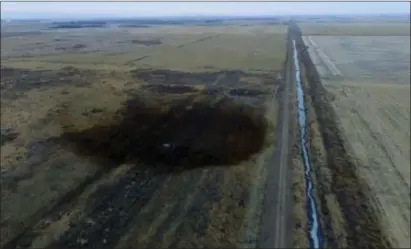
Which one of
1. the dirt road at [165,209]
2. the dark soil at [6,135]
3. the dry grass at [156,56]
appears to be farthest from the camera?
the dry grass at [156,56]

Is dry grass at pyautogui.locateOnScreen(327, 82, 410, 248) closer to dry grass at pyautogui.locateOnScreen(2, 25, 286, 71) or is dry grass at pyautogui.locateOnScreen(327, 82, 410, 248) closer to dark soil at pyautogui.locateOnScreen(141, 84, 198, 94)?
dark soil at pyautogui.locateOnScreen(141, 84, 198, 94)

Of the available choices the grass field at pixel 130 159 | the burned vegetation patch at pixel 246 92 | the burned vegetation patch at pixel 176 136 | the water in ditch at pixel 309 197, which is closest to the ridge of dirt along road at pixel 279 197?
the grass field at pixel 130 159

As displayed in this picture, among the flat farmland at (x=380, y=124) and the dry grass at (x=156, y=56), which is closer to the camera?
the flat farmland at (x=380, y=124)

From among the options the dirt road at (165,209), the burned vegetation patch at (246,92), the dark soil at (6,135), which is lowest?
the dirt road at (165,209)

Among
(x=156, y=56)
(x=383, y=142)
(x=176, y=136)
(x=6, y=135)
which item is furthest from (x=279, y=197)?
(x=156, y=56)

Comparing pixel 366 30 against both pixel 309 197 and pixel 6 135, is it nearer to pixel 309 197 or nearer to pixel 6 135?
pixel 309 197

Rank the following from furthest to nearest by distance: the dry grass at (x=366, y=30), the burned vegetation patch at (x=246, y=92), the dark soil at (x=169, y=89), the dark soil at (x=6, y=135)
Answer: the dry grass at (x=366, y=30) → the dark soil at (x=169, y=89) → the burned vegetation patch at (x=246, y=92) → the dark soil at (x=6, y=135)

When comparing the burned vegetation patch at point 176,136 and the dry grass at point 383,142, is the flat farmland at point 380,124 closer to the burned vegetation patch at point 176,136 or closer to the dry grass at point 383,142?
the dry grass at point 383,142
